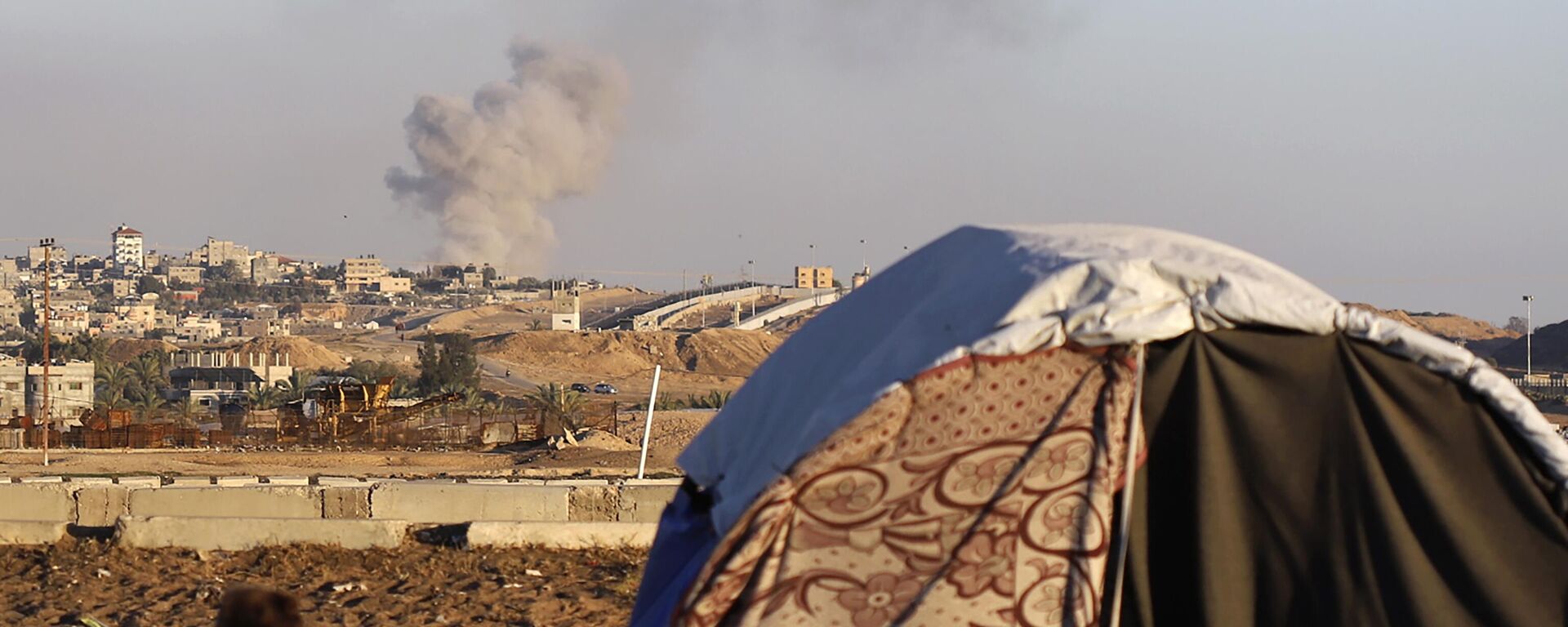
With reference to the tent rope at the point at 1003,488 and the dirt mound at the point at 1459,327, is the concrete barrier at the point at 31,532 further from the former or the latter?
the dirt mound at the point at 1459,327

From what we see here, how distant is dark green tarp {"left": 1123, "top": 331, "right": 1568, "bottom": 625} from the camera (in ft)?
16.8

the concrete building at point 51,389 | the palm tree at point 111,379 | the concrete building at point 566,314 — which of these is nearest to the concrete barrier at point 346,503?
the concrete building at point 51,389

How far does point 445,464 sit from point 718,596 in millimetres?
28707

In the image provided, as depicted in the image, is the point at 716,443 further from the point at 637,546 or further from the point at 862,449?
the point at 637,546

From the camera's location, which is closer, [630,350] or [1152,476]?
[1152,476]

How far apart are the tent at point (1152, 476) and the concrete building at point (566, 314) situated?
98.7 meters

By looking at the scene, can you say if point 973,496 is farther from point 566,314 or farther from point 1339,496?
point 566,314

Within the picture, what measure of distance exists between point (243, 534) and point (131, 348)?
278ft

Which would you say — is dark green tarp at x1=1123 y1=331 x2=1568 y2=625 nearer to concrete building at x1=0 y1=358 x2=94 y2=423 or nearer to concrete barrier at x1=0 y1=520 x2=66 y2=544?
concrete barrier at x1=0 y1=520 x2=66 y2=544

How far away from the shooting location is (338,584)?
1091 centimetres

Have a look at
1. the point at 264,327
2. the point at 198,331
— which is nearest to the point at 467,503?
the point at 198,331

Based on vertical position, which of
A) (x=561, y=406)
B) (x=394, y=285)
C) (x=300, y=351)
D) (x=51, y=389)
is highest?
(x=394, y=285)

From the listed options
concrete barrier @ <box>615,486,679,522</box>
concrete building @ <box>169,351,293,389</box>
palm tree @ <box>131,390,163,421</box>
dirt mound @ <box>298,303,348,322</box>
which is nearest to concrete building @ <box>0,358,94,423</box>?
palm tree @ <box>131,390,163,421</box>

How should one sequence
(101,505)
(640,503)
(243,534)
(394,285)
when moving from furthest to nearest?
(394,285) < (101,505) < (640,503) < (243,534)
